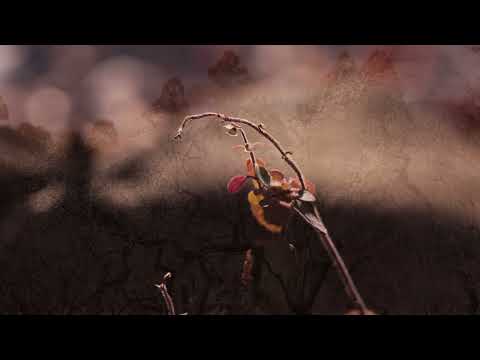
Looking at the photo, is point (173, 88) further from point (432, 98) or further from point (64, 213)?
point (432, 98)

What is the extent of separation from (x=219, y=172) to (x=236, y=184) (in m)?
0.06

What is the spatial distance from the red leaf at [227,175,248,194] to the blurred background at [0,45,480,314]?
0.08ft

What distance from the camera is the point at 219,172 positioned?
138 cm

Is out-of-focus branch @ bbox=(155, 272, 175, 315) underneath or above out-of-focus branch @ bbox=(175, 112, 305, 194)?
underneath

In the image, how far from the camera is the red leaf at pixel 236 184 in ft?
4.50

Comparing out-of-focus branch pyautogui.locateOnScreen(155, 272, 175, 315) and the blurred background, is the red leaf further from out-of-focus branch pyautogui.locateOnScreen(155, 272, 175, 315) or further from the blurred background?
out-of-focus branch pyautogui.locateOnScreen(155, 272, 175, 315)

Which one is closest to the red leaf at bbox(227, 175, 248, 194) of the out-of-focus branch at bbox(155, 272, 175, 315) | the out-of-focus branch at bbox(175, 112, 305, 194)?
the out-of-focus branch at bbox(175, 112, 305, 194)

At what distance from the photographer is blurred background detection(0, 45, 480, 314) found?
1344 millimetres

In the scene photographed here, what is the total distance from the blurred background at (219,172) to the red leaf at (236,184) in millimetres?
23

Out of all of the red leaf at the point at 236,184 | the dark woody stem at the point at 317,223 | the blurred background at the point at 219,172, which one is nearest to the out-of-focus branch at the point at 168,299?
the blurred background at the point at 219,172

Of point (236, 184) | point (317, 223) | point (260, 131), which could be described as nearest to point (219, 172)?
point (236, 184)

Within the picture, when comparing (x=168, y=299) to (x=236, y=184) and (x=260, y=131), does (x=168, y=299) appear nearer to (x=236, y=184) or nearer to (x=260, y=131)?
(x=236, y=184)
